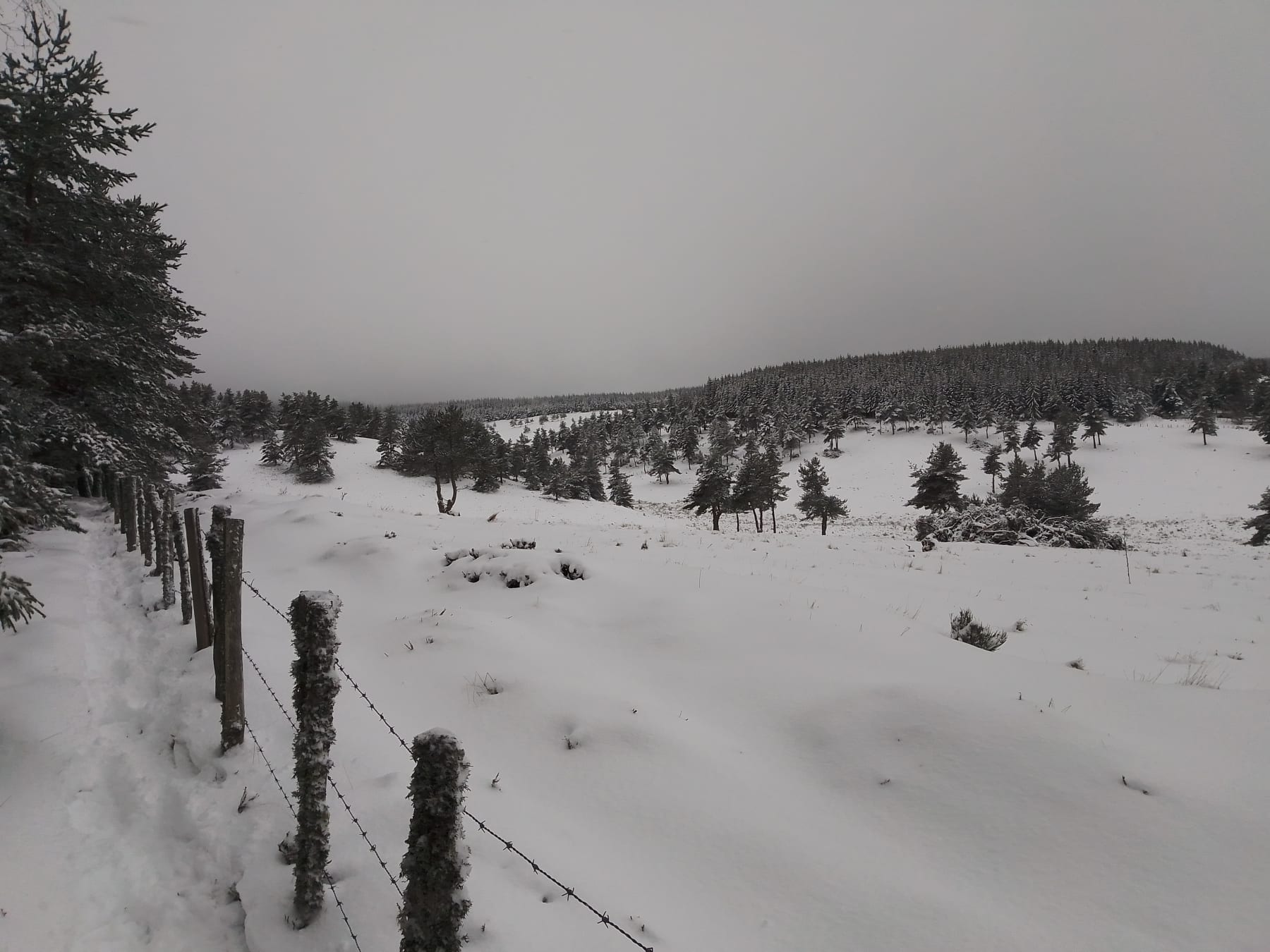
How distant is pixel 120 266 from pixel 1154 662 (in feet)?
81.6

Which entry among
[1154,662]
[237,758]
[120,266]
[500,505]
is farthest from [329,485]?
[1154,662]

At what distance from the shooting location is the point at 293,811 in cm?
365

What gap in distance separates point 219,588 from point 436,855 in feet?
14.3

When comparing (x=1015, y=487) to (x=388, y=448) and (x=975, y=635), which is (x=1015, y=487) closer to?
(x=975, y=635)

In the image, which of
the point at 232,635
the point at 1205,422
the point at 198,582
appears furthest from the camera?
the point at 1205,422

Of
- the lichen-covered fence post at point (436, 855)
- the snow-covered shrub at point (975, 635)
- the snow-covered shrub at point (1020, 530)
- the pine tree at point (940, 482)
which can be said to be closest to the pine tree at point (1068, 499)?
the snow-covered shrub at point (1020, 530)

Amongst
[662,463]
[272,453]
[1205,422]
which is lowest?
[662,463]

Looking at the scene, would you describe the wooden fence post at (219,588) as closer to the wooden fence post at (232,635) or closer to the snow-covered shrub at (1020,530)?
the wooden fence post at (232,635)

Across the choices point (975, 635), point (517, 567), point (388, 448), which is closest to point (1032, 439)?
point (975, 635)

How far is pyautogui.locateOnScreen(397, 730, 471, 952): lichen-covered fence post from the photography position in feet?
6.57

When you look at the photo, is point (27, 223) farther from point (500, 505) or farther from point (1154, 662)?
point (500, 505)

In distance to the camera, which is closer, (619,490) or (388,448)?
(619,490)

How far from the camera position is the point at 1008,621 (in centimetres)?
763

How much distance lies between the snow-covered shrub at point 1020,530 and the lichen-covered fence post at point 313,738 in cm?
1875
